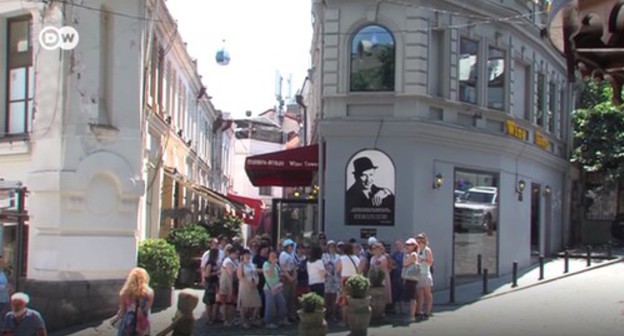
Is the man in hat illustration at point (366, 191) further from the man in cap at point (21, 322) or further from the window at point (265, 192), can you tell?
the window at point (265, 192)

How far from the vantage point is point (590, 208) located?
34250 millimetres

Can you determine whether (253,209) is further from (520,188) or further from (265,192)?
(265,192)

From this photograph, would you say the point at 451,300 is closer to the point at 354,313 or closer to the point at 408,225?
the point at 408,225

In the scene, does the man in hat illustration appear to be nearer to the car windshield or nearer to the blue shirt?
the car windshield

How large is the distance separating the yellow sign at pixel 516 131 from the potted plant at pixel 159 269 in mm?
11291

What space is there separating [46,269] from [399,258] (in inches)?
283

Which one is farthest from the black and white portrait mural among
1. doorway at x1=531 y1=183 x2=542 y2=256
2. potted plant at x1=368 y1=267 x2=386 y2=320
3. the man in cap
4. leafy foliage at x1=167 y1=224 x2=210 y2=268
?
the man in cap

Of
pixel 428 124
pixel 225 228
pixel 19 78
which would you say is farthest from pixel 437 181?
pixel 19 78

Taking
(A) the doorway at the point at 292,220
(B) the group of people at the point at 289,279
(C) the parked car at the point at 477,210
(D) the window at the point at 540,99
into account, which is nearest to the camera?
(B) the group of people at the point at 289,279

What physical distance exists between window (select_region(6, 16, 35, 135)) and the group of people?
15.8ft

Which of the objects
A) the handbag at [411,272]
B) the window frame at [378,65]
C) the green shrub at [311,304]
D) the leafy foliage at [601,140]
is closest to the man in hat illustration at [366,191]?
the window frame at [378,65]

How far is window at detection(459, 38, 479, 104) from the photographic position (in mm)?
23094

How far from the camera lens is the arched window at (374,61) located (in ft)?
A: 70.8

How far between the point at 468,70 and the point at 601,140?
1051 centimetres
